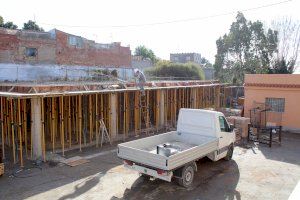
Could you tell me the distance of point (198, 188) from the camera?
8.75 m

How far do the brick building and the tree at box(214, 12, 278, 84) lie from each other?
42.7ft

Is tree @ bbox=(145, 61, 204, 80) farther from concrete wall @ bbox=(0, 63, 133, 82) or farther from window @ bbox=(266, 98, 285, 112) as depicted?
window @ bbox=(266, 98, 285, 112)

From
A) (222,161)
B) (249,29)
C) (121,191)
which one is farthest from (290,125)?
(249,29)

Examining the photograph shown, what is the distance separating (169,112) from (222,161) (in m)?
8.48

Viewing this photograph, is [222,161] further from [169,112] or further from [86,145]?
[169,112]

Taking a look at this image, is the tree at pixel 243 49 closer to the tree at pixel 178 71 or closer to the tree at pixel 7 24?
the tree at pixel 178 71

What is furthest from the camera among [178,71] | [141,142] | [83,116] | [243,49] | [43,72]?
[178,71]

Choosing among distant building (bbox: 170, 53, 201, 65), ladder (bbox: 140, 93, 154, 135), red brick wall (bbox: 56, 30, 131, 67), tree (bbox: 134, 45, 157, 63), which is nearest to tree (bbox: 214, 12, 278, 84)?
red brick wall (bbox: 56, 30, 131, 67)

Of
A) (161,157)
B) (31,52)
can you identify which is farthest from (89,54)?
(161,157)

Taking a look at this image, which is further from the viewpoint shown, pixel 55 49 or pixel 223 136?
pixel 55 49

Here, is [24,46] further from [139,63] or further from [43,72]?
[139,63]

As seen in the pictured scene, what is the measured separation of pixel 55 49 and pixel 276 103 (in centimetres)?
2092

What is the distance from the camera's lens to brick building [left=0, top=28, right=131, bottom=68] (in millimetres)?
25625

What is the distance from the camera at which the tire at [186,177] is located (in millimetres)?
8484
